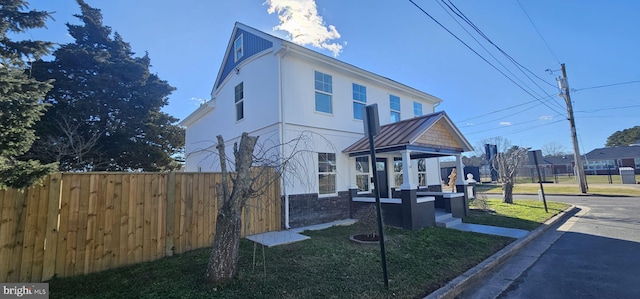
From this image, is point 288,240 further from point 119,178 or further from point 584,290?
point 584,290

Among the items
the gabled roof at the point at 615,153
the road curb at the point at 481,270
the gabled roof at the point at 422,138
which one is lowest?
the road curb at the point at 481,270

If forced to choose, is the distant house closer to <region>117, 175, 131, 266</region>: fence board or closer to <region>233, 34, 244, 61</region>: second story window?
<region>233, 34, 244, 61</region>: second story window

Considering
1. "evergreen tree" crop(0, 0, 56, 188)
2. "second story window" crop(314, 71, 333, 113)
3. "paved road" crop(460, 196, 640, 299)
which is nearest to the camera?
"evergreen tree" crop(0, 0, 56, 188)

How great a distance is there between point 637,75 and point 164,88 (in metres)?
34.3

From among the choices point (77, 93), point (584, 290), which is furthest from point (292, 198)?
point (77, 93)

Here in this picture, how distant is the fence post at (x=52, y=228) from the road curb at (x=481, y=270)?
5.93m

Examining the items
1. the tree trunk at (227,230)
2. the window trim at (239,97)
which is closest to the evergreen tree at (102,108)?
the window trim at (239,97)

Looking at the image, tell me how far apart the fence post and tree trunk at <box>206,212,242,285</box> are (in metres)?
2.78

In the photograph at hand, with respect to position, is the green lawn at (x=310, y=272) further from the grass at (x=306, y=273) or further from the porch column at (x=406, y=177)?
the porch column at (x=406, y=177)

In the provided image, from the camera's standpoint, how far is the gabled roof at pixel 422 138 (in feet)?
27.9

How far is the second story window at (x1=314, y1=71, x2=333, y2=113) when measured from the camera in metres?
9.93

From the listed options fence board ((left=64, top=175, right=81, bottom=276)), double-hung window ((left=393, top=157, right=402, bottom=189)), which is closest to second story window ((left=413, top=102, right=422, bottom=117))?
double-hung window ((left=393, top=157, right=402, bottom=189))

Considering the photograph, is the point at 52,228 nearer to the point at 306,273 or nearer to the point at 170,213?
the point at 170,213

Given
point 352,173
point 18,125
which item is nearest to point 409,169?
point 352,173
